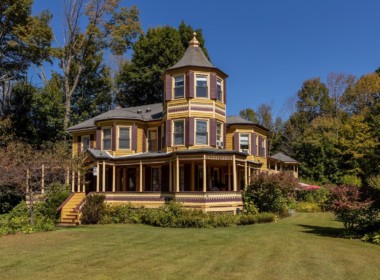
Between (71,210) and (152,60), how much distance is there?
76.6 ft

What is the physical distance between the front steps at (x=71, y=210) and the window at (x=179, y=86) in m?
9.48

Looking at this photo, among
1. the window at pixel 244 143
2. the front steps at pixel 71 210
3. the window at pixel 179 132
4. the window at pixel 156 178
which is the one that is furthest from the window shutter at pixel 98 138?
the window at pixel 244 143

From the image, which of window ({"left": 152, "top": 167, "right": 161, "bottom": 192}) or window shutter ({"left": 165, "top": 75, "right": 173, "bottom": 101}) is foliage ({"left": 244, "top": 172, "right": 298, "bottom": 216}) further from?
window shutter ({"left": 165, "top": 75, "right": 173, "bottom": 101})

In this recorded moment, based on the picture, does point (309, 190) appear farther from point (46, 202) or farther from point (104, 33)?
point (104, 33)

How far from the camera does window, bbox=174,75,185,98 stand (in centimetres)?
2627

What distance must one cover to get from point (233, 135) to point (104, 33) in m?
21.5

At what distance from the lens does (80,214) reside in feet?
79.9

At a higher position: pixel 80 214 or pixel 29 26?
pixel 29 26

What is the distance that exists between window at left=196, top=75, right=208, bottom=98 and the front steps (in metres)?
10.6

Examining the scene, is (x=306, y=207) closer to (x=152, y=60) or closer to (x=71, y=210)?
(x=71, y=210)

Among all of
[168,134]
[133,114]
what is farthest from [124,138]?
[168,134]

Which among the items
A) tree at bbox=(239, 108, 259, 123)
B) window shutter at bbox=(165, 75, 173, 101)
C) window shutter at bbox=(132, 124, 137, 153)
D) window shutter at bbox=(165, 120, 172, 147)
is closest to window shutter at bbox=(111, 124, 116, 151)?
window shutter at bbox=(132, 124, 137, 153)

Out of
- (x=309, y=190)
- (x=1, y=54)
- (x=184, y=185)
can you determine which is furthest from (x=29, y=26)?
(x=309, y=190)

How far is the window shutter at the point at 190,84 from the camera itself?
25.7 meters
